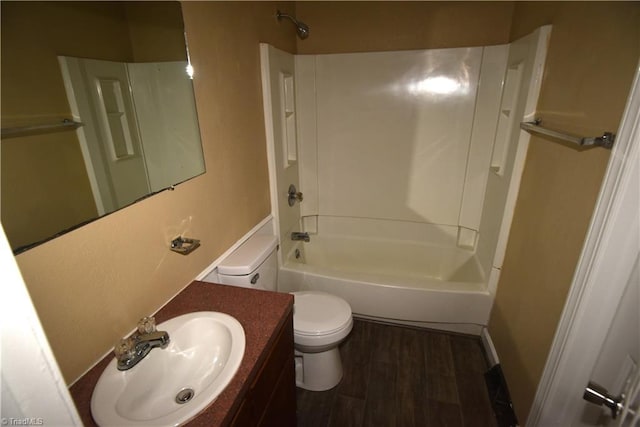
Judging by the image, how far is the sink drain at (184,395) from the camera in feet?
3.01

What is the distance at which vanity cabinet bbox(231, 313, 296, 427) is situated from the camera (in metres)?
0.90

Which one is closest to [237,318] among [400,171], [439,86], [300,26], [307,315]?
[307,315]

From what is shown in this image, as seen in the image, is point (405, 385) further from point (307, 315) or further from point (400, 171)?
point (400, 171)

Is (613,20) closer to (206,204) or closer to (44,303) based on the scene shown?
(206,204)

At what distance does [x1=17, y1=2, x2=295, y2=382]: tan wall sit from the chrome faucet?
10 cm

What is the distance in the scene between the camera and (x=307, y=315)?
171cm

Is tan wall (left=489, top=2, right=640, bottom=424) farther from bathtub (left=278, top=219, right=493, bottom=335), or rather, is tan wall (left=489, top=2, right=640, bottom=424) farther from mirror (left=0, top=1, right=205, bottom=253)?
mirror (left=0, top=1, right=205, bottom=253)

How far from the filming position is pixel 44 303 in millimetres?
786

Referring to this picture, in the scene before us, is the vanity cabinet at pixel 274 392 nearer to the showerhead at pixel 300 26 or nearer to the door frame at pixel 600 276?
the door frame at pixel 600 276

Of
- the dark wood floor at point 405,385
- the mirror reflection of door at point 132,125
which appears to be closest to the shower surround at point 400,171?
the dark wood floor at point 405,385

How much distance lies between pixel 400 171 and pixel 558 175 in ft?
4.30

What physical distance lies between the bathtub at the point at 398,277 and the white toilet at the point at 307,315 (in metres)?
0.34

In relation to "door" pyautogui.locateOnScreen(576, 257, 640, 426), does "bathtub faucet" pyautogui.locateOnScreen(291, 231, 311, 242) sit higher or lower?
lower

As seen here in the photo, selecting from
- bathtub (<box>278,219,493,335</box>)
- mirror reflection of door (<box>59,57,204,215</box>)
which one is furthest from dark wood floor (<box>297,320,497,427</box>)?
mirror reflection of door (<box>59,57,204,215</box>)
